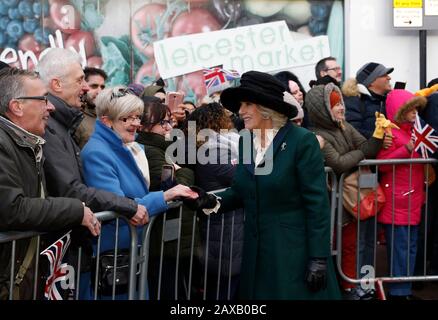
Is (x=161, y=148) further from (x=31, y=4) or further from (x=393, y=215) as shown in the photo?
(x=31, y=4)

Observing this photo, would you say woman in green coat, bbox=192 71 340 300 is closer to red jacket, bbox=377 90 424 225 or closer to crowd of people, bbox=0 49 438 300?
crowd of people, bbox=0 49 438 300

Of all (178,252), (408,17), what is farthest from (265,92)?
(408,17)

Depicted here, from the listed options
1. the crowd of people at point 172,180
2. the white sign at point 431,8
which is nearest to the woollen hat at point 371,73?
the crowd of people at point 172,180

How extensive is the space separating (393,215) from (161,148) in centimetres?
241

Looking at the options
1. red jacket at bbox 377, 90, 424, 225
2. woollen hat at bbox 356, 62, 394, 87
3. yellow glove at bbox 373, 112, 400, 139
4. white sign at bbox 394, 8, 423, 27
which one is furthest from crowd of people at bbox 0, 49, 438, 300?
white sign at bbox 394, 8, 423, 27

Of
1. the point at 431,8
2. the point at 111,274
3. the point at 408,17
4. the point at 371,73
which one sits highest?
the point at 431,8

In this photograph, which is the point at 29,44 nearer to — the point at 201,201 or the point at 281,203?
the point at 201,201

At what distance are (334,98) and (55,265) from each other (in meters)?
3.14

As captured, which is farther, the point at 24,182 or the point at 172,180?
the point at 172,180

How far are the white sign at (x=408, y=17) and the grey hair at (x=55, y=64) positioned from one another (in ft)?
19.4

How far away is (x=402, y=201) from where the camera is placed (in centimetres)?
588

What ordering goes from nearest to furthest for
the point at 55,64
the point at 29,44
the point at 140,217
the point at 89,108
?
1. the point at 140,217
2. the point at 55,64
3. the point at 89,108
4. the point at 29,44

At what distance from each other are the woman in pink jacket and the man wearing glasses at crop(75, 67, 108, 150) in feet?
8.50

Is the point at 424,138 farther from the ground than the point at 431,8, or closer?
closer
